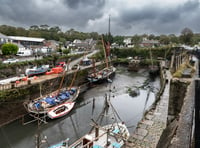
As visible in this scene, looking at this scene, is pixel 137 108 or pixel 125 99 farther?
pixel 125 99

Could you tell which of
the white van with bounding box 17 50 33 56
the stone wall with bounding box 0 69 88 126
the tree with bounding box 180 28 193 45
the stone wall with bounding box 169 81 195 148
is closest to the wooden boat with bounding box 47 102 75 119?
the stone wall with bounding box 0 69 88 126

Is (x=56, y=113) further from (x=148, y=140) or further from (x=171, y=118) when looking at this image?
(x=171, y=118)

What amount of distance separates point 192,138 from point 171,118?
23.6 feet

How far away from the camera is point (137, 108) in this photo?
19.1m

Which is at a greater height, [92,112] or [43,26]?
[43,26]

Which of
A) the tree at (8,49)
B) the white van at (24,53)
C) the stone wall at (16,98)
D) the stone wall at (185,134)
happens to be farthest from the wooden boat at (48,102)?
the white van at (24,53)

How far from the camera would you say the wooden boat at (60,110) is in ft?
49.3

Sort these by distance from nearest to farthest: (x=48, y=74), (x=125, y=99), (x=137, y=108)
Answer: (x=137, y=108), (x=125, y=99), (x=48, y=74)

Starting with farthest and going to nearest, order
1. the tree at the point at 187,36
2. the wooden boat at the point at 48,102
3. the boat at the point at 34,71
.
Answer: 1. the tree at the point at 187,36
2. the boat at the point at 34,71
3. the wooden boat at the point at 48,102

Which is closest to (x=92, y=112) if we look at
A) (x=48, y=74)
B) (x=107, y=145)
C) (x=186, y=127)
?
(x=107, y=145)

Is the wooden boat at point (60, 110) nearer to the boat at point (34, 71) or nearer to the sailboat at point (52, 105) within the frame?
the sailboat at point (52, 105)

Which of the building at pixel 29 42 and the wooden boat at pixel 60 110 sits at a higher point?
the building at pixel 29 42

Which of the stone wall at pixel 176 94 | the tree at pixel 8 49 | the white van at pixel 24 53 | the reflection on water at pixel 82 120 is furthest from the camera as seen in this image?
the white van at pixel 24 53

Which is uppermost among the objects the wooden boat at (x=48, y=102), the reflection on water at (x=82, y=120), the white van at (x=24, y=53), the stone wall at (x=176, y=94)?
the white van at (x=24, y=53)
